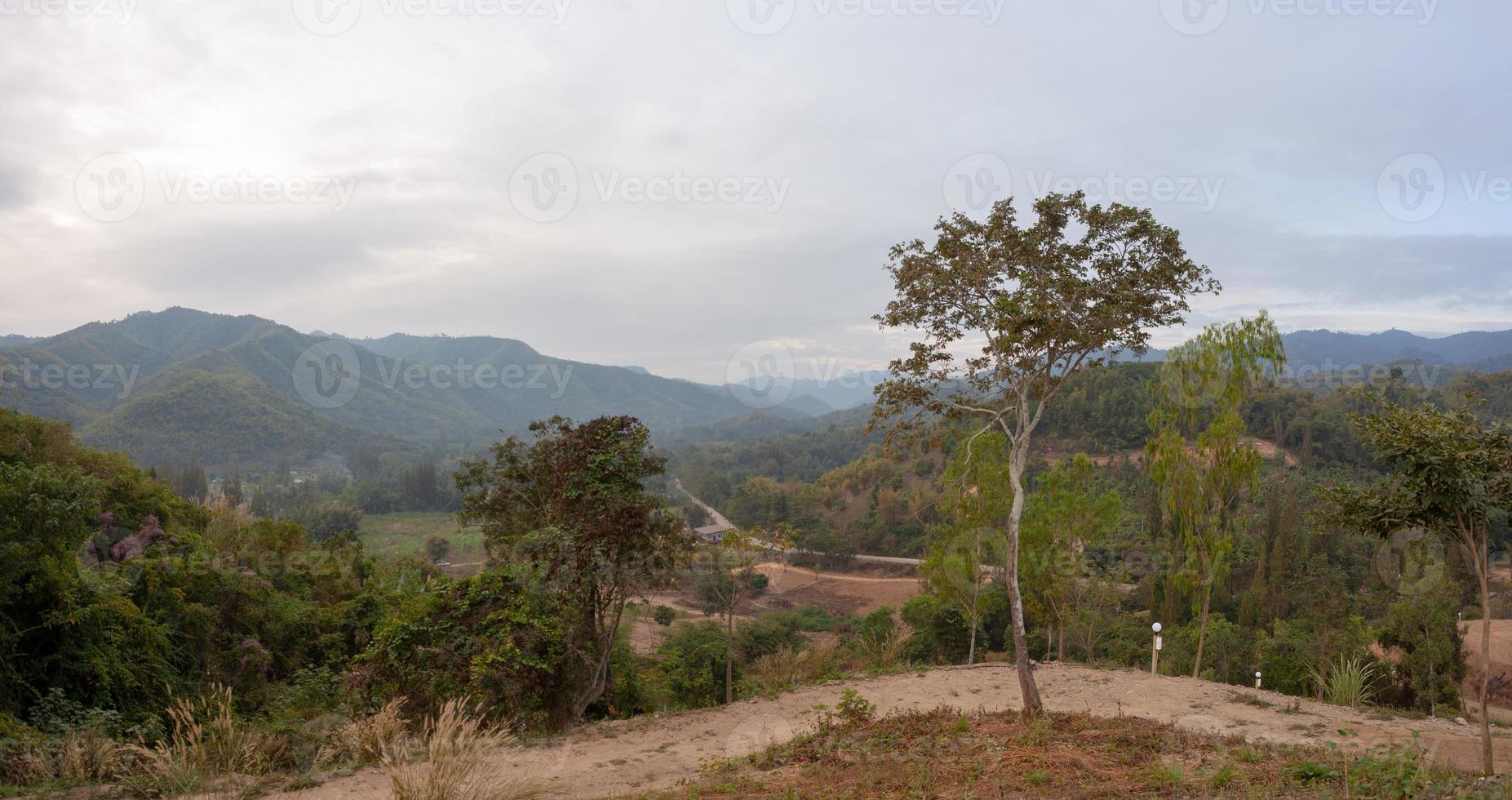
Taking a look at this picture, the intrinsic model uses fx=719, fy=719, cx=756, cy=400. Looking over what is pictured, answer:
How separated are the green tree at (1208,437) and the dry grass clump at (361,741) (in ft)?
39.3

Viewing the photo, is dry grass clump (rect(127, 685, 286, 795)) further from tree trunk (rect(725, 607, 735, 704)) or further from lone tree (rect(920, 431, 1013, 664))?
lone tree (rect(920, 431, 1013, 664))

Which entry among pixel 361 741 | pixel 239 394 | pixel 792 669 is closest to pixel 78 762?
pixel 361 741

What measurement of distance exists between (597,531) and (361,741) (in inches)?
147

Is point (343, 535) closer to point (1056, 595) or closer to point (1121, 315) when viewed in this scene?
point (1056, 595)

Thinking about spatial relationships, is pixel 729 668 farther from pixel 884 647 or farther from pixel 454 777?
pixel 454 777

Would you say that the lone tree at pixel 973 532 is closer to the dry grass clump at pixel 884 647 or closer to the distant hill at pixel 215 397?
the dry grass clump at pixel 884 647

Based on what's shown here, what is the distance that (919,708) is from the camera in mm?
9859

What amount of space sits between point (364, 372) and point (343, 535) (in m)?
173

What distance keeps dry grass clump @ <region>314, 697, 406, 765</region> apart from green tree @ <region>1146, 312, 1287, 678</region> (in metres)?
12.0

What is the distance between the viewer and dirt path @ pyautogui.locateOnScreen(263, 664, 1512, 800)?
22.7 ft

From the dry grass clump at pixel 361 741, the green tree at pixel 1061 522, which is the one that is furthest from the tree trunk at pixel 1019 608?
the green tree at pixel 1061 522

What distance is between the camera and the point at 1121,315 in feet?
26.9

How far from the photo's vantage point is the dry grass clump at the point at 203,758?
18.2 ft

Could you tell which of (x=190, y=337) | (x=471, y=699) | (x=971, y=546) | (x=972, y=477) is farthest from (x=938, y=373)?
(x=190, y=337)
